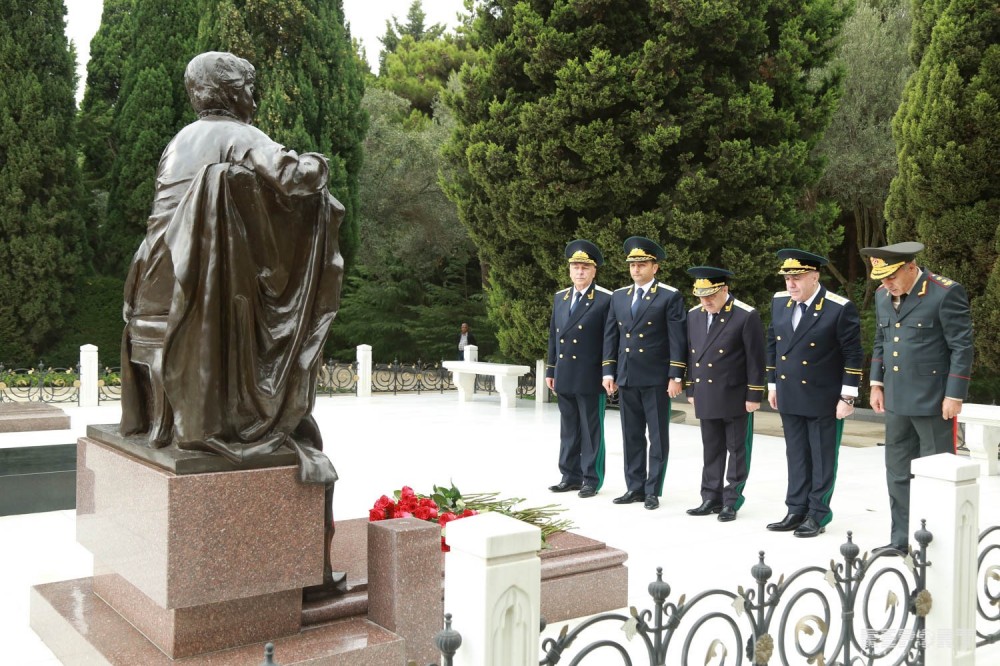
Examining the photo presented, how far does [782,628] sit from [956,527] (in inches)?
42.6

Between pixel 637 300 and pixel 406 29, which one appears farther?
pixel 406 29

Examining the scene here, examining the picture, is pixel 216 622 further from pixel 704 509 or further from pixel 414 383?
pixel 414 383

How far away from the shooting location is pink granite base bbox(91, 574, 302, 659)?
130 inches

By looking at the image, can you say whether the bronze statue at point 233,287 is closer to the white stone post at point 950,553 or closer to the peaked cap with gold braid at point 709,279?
the white stone post at point 950,553

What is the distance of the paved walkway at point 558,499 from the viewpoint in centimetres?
529

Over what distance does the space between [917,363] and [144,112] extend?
20350 millimetres

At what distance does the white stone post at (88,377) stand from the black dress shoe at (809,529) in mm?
12204

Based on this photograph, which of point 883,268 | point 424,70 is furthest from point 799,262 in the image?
point 424,70

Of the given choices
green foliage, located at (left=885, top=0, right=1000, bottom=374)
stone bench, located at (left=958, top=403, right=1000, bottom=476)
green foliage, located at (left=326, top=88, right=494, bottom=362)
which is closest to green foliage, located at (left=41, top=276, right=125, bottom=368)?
green foliage, located at (left=326, top=88, right=494, bottom=362)

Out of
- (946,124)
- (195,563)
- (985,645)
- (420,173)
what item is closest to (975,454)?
(946,124)

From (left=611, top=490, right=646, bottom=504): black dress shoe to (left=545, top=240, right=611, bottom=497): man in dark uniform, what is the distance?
0.34m

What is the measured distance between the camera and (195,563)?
322 centimetres

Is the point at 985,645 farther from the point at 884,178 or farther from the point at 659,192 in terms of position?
the point at 884,178

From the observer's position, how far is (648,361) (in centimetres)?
733
